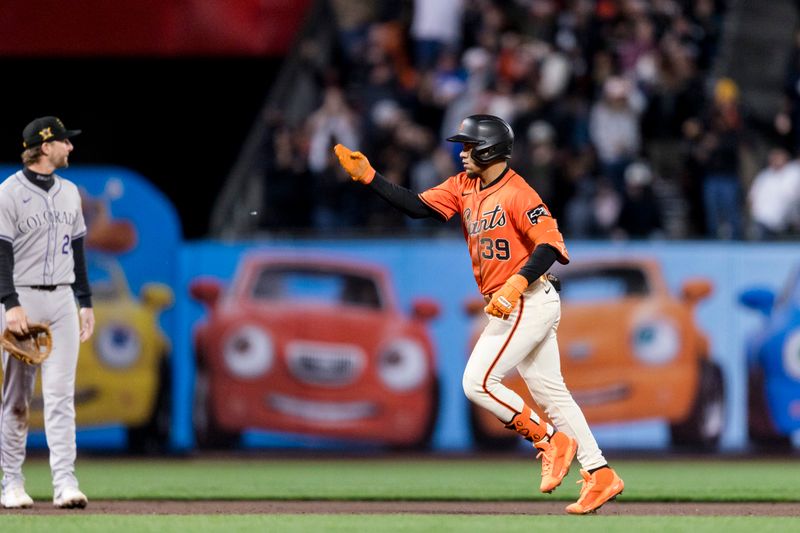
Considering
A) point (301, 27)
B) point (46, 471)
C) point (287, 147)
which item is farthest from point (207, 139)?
point (46, 471)

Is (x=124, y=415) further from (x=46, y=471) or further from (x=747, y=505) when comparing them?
(x=747, y=505)

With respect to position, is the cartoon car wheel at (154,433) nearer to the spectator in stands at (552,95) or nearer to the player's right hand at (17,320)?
the spectator in stands at (552,95)

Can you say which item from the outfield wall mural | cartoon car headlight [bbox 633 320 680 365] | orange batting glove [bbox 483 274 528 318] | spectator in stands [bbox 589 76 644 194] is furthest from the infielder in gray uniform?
spectator in stands [bbox 589 76 644 194]

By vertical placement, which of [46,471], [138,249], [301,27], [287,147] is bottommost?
[46,471]

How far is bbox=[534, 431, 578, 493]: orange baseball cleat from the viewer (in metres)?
9.31

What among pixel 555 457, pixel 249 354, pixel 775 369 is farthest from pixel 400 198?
pixel 775 369

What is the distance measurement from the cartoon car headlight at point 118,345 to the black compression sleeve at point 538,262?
748 centimetres

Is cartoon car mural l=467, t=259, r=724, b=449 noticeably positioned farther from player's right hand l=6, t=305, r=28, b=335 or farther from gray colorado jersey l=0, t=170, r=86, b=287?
player's right hand l=6, t=305, r=28, b=335

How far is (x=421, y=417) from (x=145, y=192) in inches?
150

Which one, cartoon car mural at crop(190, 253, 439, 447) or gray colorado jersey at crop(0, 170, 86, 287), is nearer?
gray colorado jersey at crop(0, 170, 86, 287)

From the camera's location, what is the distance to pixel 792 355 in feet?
50.8

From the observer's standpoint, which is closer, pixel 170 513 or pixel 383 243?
pixel 170 513

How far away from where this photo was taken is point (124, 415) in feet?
51.5

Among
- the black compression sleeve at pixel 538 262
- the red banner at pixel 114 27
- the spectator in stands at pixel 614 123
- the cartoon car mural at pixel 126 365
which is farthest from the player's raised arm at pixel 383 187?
the red banner at pixel 114 27
